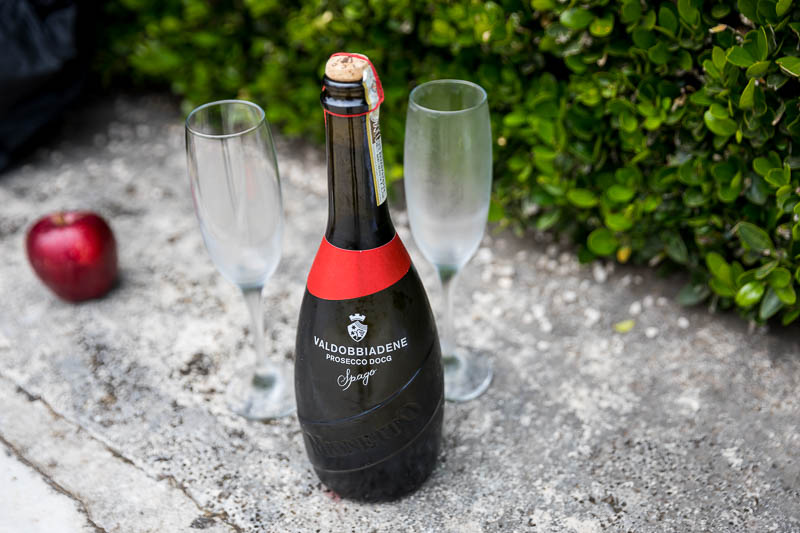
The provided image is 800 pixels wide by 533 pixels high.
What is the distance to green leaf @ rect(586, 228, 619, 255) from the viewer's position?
4.75 ft

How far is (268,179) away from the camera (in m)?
1.07

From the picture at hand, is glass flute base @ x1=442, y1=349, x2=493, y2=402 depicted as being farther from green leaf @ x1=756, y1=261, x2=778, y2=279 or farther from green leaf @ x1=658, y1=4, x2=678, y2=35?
green leaf @ x1=658, y1=4, x2=678, y2=35

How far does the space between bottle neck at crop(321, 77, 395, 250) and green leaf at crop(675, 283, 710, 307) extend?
0.74 meters

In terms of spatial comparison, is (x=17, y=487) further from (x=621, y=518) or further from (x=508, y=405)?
(x=621, y=518)

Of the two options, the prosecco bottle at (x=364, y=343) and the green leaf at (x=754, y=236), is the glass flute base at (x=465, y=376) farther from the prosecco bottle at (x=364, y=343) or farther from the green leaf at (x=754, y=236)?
the green leaf at (x=754, y=236)

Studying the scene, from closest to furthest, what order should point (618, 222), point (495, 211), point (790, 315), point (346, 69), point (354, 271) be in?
point (346, 69) < point (354, 271) < point (790, 315) < point (618, 222) < point (495, 211)

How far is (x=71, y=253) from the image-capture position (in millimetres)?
1442

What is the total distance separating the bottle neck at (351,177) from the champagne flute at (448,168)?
0.58ft

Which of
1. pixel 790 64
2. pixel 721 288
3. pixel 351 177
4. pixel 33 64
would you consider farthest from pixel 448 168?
pixel 33 64

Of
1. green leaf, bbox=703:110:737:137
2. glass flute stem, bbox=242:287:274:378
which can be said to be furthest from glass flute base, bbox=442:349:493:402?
green leaf, bbox=703:110:737:137

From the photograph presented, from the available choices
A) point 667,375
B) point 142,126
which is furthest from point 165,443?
point 142,126

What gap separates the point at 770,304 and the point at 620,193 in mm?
316

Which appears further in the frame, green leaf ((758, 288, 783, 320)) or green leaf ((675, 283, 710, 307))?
green leaf ((675, 283, 710, 307))

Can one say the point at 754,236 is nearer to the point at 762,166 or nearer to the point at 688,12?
the point at 762,166
